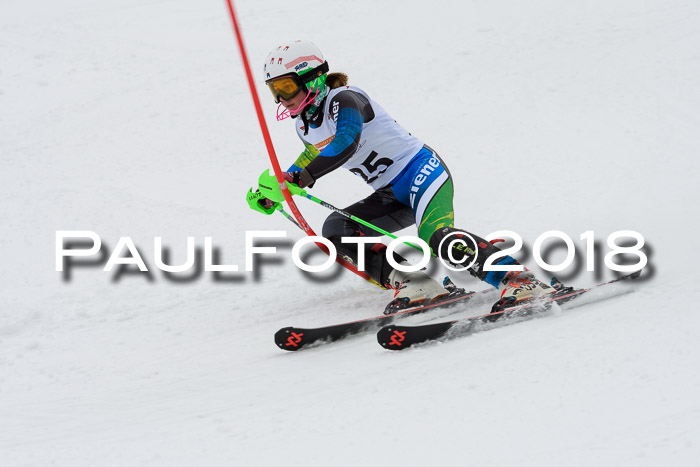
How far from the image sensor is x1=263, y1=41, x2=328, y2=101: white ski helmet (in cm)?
420

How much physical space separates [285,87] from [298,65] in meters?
0.15

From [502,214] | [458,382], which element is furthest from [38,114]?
[458,382]

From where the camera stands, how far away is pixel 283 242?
672cm

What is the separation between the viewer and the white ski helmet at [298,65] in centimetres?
420

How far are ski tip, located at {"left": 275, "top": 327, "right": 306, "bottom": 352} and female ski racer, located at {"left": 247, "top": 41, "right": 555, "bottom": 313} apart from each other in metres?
0.65

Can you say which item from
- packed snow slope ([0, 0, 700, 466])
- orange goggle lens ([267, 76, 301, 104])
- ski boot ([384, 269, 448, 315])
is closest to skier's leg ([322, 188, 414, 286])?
ski boot ([384, 269, 448, 315])

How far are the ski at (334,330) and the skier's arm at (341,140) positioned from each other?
0.84 meters

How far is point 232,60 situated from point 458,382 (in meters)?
7.96

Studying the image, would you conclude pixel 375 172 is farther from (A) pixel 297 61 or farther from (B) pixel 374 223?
(A) pixel 297 61

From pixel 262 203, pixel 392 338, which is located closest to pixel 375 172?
pixel 262 203

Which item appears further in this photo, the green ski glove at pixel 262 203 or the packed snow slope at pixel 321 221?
the green ski glove at pixel 262 203

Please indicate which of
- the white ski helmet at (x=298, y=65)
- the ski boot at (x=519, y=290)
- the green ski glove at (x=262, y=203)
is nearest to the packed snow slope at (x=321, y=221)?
the ski boot at (x=519, y=290)

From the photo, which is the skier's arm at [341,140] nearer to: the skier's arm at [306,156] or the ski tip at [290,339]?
the skier's arm at [306,156]

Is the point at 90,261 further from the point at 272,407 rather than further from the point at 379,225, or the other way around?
the point at 272,407
